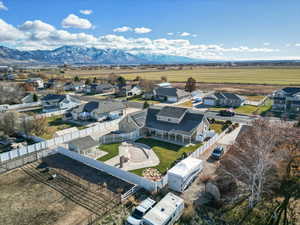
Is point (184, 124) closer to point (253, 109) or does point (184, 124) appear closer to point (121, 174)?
point (121, 174)

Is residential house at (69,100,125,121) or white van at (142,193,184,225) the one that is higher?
residential house at (69,100,125,121)

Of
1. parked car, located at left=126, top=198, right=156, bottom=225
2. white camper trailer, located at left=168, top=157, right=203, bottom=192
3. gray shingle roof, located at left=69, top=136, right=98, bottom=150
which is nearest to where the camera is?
parked car, located at left=126, top=198, right=156, bottom=225

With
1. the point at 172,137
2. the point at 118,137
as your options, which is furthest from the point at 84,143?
the point at 172,137

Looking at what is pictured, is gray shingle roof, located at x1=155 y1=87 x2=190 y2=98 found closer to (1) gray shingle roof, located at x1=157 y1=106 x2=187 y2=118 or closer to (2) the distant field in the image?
(1) gray shingle roof, located at x1=157 y1=106 x2=187 y2=118

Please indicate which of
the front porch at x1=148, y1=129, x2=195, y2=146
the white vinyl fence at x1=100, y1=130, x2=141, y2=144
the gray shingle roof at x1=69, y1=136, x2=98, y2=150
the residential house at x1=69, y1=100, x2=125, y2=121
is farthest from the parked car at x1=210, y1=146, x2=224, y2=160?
the residential house at x1=69, y1=100, x2=125, y2=121

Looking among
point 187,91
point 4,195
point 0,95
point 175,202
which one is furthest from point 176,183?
point 0,95

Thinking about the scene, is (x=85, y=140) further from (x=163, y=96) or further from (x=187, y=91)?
(x=187, y=91)

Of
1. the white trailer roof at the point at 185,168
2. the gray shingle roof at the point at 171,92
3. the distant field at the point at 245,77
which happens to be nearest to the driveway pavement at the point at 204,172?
the white trailer roof at the point at 185,168
